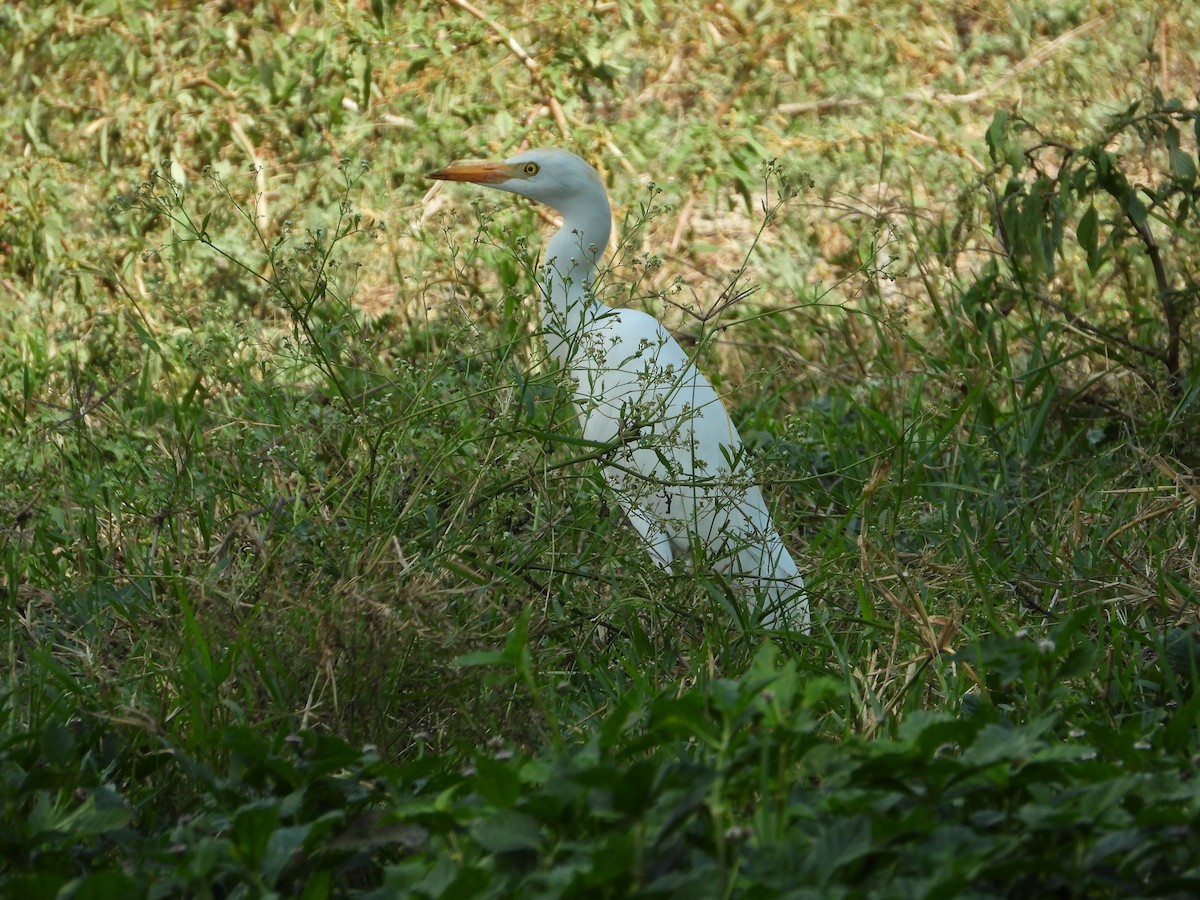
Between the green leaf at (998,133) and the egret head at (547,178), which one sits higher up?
the egret head at (547,178)

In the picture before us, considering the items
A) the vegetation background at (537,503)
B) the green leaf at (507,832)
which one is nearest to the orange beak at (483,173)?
the vegetation background at (537,503)

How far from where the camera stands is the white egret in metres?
2.26

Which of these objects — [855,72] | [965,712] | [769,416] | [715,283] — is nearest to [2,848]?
[965,712]

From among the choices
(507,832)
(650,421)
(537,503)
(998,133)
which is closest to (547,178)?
Answer: (998,133)

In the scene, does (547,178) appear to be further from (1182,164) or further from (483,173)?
(1182,164)

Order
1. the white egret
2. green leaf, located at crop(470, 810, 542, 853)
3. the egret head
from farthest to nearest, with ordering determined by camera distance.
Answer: the egret head, the white egret, green leaf, located at crop(470, 810, 542, 853)

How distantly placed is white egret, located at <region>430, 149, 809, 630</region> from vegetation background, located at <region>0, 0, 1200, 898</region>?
0.08 metres

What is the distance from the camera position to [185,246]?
14.8ft

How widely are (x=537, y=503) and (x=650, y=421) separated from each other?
27 cm

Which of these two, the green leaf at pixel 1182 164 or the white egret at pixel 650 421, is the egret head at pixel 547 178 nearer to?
the white egret at pixel 650 421

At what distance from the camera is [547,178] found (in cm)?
357

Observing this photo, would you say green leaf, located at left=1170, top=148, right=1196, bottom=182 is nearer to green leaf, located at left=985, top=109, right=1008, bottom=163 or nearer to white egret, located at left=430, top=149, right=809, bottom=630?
green leaf, located at left=985, top=109, right=1008, bottom=163

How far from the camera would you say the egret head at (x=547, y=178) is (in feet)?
11.6

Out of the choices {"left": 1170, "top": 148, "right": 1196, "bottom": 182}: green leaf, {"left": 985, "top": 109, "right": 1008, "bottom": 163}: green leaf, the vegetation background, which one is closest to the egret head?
the vegetation background
